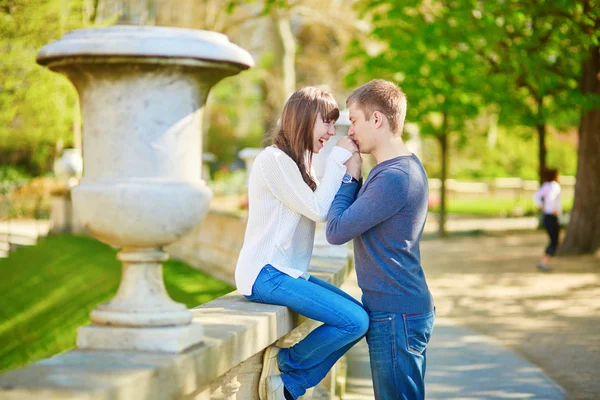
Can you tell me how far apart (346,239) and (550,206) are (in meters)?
11.2

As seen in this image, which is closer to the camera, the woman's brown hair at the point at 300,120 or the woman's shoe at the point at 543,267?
the woman's brown hair at the point at 300,120

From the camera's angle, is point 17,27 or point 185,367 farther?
point 17,27

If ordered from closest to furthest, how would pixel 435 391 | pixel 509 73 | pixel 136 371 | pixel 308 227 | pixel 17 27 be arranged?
pixel 136 371 < pixel 308 227 < pixel 435 391 < pixel 17 27 < pixel 509 73

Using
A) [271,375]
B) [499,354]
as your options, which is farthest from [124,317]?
[499,354]

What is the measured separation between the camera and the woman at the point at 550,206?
1391 centimetres

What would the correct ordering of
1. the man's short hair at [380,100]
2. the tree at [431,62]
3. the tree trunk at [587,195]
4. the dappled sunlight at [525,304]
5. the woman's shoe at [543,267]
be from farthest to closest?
the tree at [431,62], the tree trunk at [587,195], the woman's shoe at [543,267], the dappled sunlight at [525,304], the man's short hair at [380,100]

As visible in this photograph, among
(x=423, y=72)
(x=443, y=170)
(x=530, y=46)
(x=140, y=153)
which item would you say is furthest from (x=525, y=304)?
(x=443, y=170)

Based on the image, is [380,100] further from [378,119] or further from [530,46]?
[530,46]

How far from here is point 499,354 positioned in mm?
7566

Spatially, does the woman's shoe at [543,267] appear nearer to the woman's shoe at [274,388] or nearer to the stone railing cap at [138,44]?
the woman's shoe at [274,388]

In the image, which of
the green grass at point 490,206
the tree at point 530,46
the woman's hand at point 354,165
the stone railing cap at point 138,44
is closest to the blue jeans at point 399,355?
the woman's hand at point 354,165

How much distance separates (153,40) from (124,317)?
3.05 ft

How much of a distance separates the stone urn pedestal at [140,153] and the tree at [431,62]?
12.2m

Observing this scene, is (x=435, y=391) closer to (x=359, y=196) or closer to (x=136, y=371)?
(x=359, y=196)
